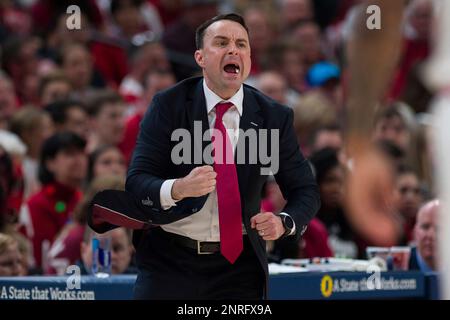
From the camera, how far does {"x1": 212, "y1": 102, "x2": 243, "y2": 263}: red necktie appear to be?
4512mm

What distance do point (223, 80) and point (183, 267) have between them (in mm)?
799

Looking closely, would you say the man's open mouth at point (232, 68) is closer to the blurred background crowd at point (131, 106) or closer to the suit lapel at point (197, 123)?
the suit lapel at point (197, 123)

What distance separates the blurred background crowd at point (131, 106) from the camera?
23.3ft

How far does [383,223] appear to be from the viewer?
342cm

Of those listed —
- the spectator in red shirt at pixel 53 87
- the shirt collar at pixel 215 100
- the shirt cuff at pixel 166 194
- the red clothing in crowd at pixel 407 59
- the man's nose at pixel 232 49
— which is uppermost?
the red clothing in crowd at pixel 407 59

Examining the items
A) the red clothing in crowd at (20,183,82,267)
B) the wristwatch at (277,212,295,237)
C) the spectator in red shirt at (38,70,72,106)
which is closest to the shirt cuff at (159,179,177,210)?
the wristwatch at (277,212,295,237)

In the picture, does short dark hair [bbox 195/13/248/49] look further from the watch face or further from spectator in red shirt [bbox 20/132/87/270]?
spectator in red shirt [bbox 20/132/87/270]

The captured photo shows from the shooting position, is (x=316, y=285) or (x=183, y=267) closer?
(x=183, y=267)

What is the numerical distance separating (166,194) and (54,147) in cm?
383

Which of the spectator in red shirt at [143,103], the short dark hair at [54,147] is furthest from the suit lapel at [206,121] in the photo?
the spectator in red shirt at [143,103]
